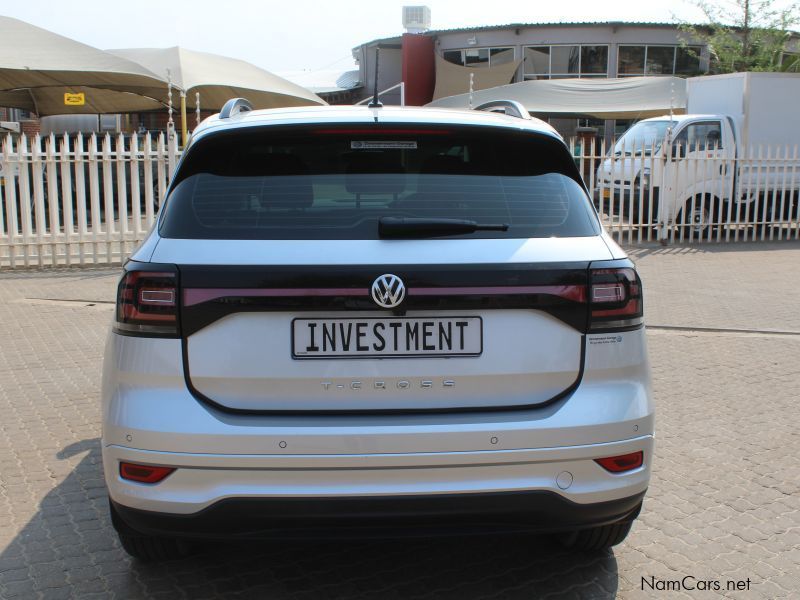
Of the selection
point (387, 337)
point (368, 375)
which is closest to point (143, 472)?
point (368, 375)

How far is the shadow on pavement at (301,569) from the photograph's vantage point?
3.27 m

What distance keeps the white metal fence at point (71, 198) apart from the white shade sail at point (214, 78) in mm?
Answer: 5983

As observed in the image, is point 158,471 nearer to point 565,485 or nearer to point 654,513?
point 565,485

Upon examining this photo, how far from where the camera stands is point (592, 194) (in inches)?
584

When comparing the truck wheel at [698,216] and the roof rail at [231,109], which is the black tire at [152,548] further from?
the truck wheel at [698,216]

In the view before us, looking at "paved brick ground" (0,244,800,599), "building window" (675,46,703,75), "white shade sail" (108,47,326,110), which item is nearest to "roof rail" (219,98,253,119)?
"paved brick ground" (0,244,800,599)

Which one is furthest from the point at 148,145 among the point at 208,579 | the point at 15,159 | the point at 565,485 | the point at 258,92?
the point at 565,485

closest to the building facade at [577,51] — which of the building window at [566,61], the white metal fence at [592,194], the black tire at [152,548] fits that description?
the building window at [566,61]

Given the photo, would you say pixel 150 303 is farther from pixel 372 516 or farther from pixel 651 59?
pixel 651 59

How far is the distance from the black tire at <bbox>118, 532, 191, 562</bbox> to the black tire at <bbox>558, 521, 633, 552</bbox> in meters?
1.49

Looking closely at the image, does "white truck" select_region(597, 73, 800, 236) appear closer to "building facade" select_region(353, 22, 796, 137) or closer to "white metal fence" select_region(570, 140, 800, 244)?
"white metal fence" select_region(570, 140, 800, 244)

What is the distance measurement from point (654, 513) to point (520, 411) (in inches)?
61.4

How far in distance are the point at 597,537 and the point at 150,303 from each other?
189cm

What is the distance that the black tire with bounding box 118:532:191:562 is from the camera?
3.30 metres
